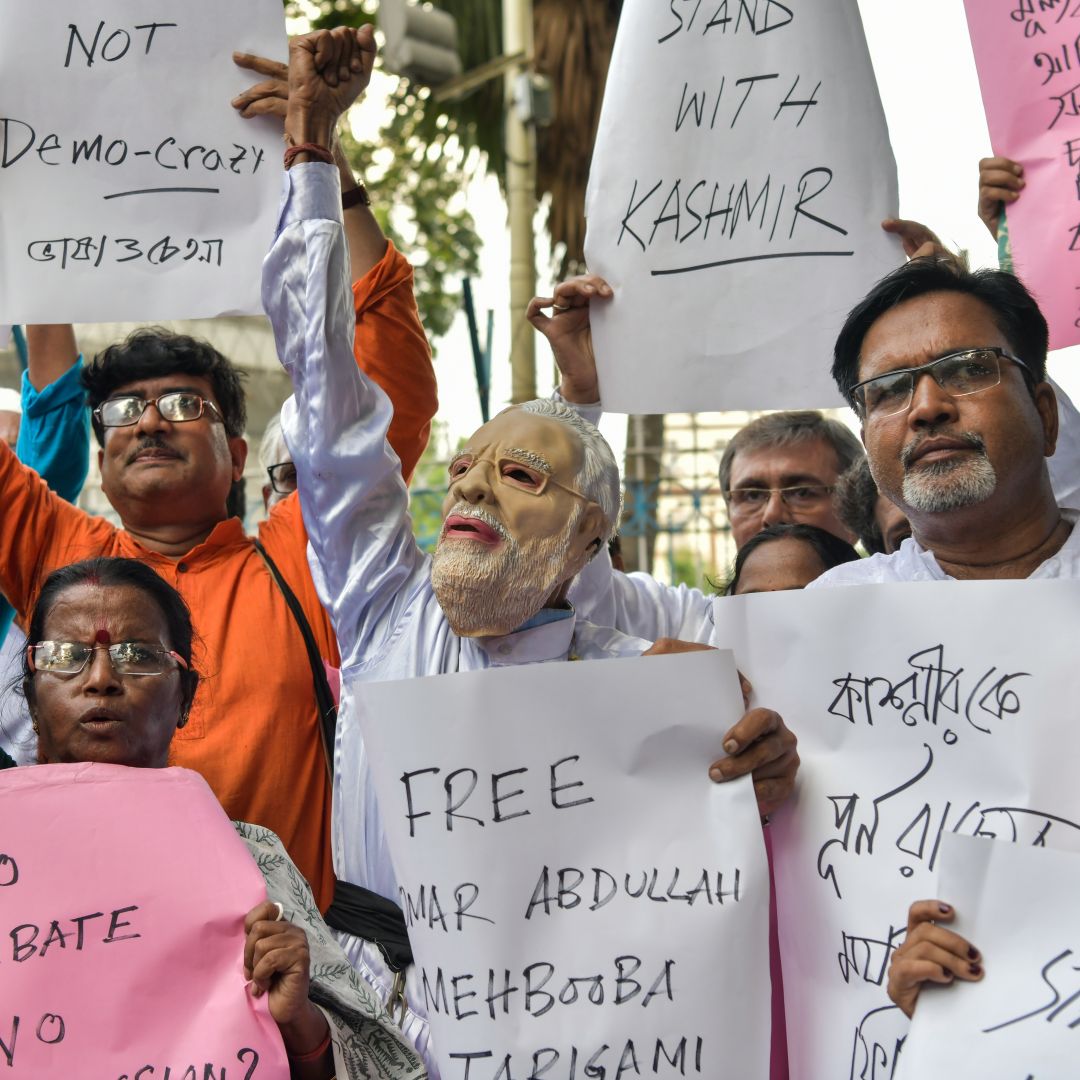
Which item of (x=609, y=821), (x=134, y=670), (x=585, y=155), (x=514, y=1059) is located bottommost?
(x=514, y=1059)

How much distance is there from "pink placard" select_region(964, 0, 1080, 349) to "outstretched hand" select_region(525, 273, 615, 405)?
874 millimetres

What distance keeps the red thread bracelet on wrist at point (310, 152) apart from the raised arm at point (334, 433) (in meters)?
0.04

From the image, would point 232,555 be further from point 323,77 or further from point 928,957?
point 928,957

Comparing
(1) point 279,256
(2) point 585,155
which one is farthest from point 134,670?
(2) point 585,155

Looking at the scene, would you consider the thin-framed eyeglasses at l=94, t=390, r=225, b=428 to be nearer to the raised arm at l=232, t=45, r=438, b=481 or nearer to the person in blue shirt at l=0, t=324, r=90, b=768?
the person in blue shirt at l=0, t=324, r=90, b=768

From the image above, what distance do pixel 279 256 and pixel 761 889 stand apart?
4.61 feet

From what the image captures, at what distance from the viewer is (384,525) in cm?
266

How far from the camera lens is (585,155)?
10719mm

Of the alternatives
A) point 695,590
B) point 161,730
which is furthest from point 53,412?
point 695,590

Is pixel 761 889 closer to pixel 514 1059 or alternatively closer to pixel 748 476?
pixel 514 1059

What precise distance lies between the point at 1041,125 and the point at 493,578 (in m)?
1.54

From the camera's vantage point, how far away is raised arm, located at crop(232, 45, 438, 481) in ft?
9.91

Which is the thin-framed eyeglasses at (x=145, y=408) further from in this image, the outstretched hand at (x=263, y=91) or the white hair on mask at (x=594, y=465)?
the white hair on mask at (x=594, y=465)

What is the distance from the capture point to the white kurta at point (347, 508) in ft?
8.47
